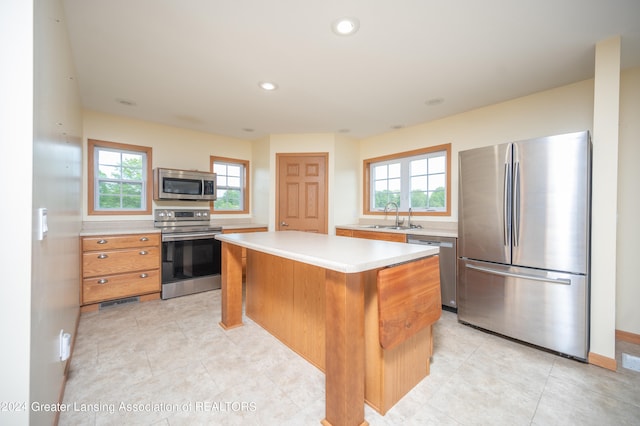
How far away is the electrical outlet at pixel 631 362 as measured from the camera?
1.96 metres

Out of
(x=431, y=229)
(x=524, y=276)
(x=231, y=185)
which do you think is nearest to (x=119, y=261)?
(x=231, y=185)

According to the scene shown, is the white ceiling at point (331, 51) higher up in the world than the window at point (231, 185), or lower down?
higher up

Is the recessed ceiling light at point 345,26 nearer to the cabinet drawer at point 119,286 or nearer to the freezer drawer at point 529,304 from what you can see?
the freezer drawer at point 529,304

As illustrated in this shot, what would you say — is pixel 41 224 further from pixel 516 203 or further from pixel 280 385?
pixel 516 203

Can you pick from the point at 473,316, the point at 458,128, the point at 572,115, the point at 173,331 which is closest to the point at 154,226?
the point at 173,331

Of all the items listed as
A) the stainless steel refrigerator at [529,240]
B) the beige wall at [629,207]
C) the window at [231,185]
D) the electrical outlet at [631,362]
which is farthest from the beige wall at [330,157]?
the electrical outlet at [631,362]

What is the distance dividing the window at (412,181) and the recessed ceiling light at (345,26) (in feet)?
7.82

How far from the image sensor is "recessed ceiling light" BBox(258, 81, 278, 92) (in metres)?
2.73

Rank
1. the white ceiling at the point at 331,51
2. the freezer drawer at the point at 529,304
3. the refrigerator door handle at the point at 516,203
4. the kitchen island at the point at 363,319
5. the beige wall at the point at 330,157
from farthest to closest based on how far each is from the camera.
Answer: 1. the beige wall at the point at 330,157
2. the refrigerator door handle at the point at 516,203
3. the freezer drawer at the point at 529,304
4. the white ceiling at the point at 331,51
5. the kitchen island at the point at 363,319

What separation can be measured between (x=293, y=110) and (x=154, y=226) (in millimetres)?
2539

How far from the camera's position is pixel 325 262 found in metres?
1.33

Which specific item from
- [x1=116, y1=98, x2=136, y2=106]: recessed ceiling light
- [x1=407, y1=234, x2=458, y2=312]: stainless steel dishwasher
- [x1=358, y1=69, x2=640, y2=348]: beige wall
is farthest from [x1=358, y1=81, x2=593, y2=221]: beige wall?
[x1=116, y1=98, x2=136, y2=106]: recessed ceiling light

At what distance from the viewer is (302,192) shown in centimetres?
448

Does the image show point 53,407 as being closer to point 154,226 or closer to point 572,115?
point 154,226
